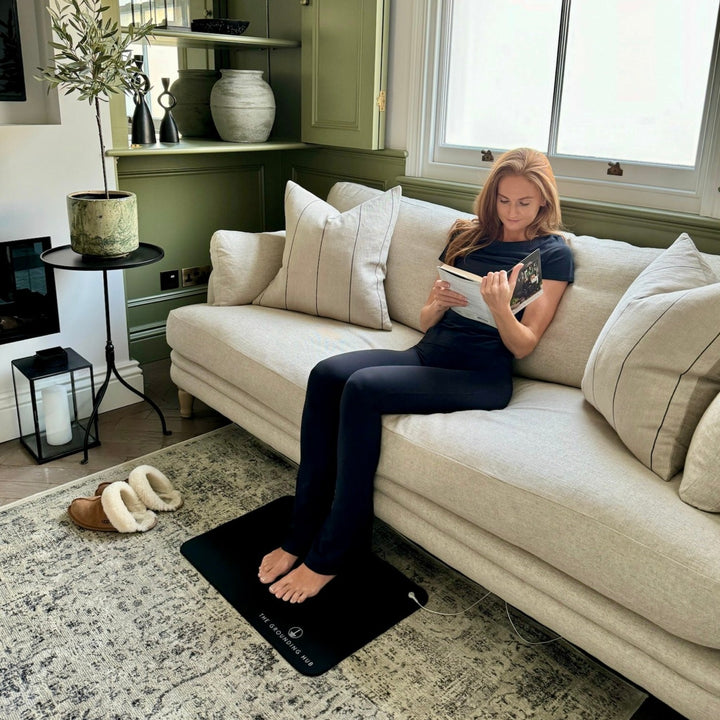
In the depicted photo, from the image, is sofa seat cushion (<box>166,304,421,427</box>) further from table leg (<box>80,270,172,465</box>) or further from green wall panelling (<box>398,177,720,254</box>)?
green wall panelling (<box>398,177,720,254</box>)

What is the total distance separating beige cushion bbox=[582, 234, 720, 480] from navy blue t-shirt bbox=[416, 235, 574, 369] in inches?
13.1

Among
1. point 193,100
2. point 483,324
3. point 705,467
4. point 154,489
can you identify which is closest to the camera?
point 705,467

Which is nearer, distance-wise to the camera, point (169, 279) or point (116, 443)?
point (116, 443)

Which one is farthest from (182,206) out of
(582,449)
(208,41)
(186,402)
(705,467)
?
(705,467)

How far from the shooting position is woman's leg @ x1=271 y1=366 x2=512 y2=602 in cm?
177

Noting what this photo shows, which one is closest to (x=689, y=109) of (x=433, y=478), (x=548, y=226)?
(x=548, y=226)

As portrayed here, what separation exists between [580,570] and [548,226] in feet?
3.39

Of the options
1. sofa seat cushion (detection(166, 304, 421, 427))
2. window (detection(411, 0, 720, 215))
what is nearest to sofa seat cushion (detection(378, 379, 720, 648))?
sofa seat cushion (detection(166, 304, 421, 427))

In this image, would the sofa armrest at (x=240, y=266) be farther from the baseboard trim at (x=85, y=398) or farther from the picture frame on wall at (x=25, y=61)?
the picture frame on wall at (x=25, y=61)

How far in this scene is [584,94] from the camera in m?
2.46

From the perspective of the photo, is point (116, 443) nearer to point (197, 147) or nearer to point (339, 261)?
point (339, 261)

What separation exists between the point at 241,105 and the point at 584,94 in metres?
1.42

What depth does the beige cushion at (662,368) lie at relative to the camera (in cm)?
148

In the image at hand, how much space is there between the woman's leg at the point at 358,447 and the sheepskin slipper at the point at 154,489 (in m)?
0.54
